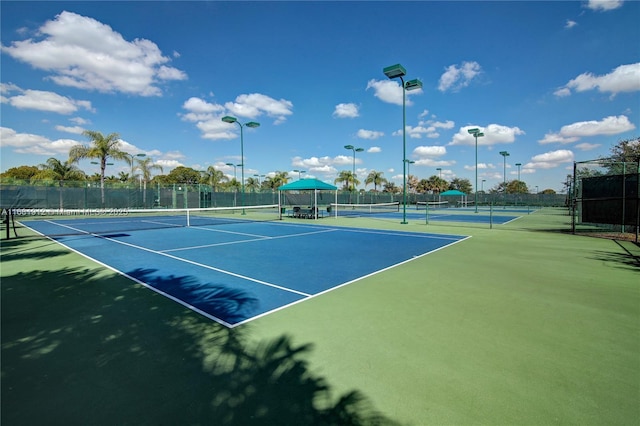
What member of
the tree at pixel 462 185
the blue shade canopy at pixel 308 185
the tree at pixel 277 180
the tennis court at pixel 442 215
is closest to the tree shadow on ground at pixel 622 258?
the tennis court at pixel 442 215

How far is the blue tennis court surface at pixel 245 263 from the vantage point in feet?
18.2

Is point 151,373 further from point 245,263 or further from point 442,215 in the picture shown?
point 442,215

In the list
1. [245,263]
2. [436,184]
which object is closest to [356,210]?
[245,263]

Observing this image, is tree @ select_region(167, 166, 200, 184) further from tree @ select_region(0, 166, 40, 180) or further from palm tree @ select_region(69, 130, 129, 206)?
palm tree @ select_region(69, 130, 129, 206)

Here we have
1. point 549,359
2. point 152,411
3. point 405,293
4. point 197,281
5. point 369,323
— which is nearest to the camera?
point 152,411

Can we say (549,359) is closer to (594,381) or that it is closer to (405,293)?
(594,381)

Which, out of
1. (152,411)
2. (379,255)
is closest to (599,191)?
(379,255)

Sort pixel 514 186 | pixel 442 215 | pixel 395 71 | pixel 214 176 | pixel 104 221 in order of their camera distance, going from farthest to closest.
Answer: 1. pixel 514 186
2. pixel 214 176
3. pixel 442 215
4. pixel 104 221
5. pixel 395 71

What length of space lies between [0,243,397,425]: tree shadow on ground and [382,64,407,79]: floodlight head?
667 inches

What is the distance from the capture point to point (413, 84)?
1881 cm

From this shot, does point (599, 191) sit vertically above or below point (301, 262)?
above

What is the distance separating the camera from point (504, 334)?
4.12 meters

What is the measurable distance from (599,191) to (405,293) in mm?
13638

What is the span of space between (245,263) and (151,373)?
17.1 feet
